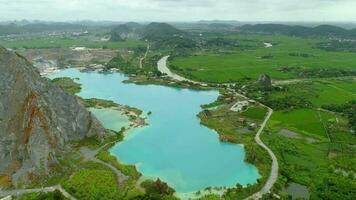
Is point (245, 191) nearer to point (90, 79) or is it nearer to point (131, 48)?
point (90, 79)

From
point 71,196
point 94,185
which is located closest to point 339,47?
point 94,185

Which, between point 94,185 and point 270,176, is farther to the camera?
point 270,176

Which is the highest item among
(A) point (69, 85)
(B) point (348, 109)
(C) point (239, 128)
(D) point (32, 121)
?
(D) point (32, 121)

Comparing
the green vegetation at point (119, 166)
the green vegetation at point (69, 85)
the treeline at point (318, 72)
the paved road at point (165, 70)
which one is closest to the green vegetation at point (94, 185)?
the green vegetation at point (119, 166)

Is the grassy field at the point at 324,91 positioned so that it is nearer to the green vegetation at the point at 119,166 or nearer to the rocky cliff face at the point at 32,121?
the green vegetation at the point at 119,166

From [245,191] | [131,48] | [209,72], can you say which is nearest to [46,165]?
[245,191]

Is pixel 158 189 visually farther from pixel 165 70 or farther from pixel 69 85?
pixel 165 70
